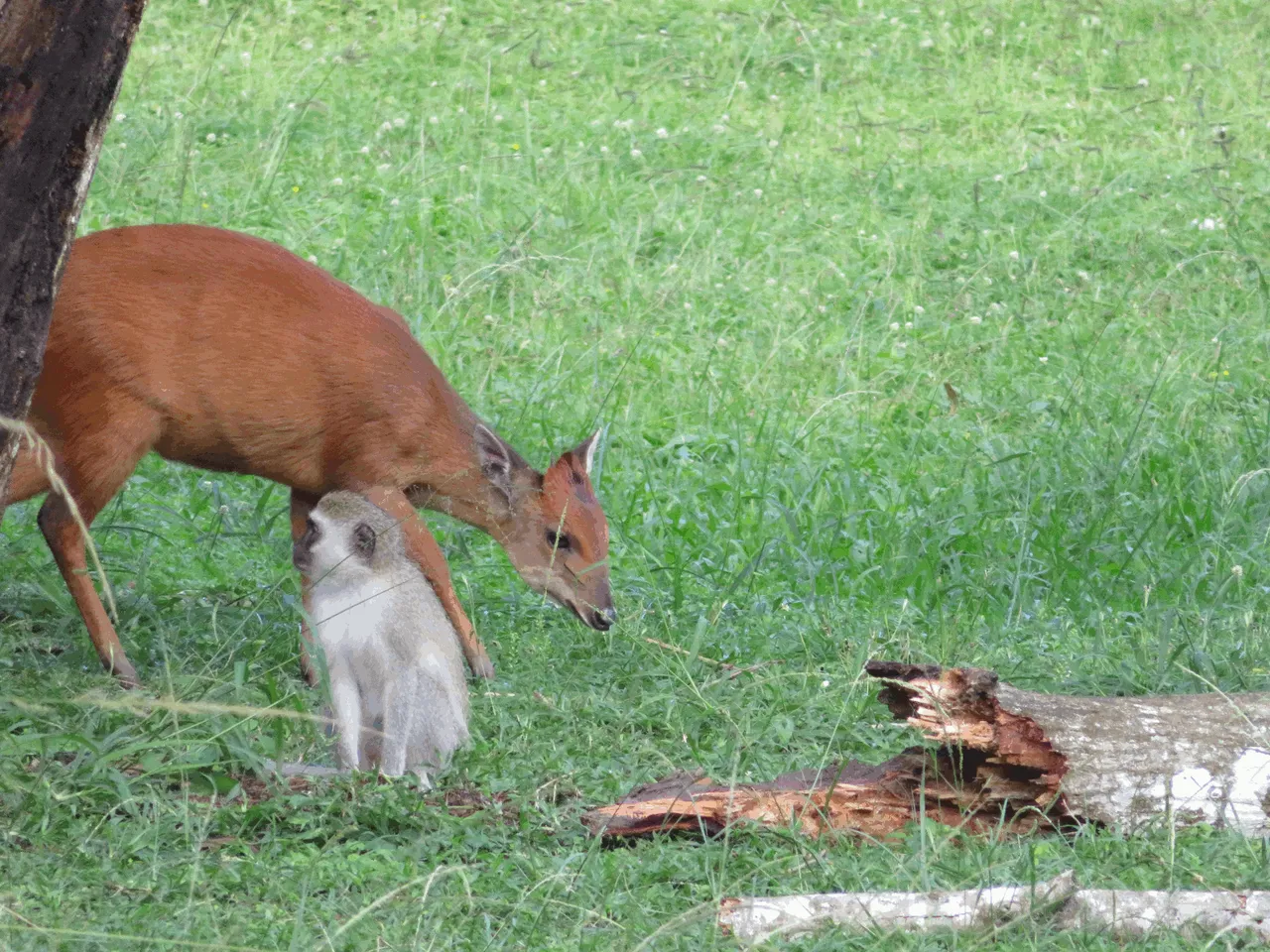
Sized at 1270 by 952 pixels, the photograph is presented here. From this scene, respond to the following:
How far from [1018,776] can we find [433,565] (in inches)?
87.2

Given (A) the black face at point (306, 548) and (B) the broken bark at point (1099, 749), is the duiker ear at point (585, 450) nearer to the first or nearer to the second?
(A) the black face at point (306, 548)

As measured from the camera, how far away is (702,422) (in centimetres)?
766

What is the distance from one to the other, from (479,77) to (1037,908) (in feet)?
28.7

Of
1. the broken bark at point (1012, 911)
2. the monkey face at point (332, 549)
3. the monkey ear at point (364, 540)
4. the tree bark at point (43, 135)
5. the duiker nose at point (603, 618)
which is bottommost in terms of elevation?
the duiker nose at point (603, 618)

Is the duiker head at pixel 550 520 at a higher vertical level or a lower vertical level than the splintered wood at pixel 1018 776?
lower

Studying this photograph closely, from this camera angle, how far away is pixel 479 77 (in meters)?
11.1

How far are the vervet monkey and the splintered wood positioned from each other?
2.32ft

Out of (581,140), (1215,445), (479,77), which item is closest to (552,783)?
(1215,445)

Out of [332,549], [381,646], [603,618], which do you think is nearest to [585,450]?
[603,618]

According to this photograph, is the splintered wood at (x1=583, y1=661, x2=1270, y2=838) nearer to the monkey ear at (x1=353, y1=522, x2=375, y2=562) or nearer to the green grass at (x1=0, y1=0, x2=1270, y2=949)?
the green grass at (x1=0, y1=0, x2=1270, y2=949)

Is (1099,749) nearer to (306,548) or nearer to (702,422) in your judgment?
(306,548)

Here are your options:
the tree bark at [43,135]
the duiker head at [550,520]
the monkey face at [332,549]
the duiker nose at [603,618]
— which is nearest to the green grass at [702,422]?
the duiker nose at [603,618]

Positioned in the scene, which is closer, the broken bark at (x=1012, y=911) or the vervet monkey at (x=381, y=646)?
the broken bark at (x=1012, y=911)

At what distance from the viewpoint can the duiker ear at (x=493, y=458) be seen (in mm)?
5828
